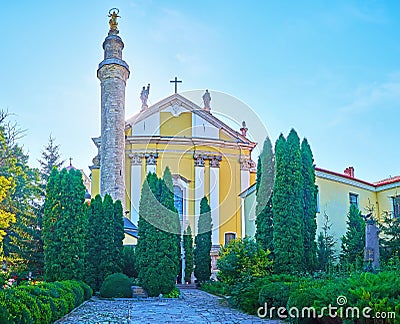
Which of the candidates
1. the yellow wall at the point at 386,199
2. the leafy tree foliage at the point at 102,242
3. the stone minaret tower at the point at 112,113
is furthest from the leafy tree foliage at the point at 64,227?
the yellow wall at the point at 386,199

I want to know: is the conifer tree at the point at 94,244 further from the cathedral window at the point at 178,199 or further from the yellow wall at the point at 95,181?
the cathedral window at the point at 178,199

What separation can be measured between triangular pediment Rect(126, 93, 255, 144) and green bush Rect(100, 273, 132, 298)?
14631 mm

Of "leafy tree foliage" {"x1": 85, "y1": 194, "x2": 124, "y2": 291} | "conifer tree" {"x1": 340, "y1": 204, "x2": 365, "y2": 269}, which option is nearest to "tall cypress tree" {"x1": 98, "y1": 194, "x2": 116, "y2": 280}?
"leafy tree foliage" {"x1": 85, "y1": 194, "x2": 124, "y2": 291}

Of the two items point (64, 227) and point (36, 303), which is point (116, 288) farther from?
point (36, 303)

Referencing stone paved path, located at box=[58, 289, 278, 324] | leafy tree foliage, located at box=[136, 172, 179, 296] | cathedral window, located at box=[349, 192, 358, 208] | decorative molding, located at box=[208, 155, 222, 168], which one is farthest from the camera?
decorative molding, located at box=[208, 155, 222, 168]

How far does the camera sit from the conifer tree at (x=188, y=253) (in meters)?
24.7

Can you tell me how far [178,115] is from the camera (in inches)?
1163

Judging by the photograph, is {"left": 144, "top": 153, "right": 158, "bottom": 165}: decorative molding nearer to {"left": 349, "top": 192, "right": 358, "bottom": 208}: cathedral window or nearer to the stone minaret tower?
the stone minaret tower

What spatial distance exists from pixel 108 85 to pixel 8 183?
23.2 feet

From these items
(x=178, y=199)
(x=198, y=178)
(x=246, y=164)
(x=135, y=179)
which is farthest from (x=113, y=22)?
(x=246, y=164)

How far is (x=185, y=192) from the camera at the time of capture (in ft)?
94.9

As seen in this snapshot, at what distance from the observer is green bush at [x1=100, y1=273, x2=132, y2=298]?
14.5 m

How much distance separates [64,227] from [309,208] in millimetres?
7495

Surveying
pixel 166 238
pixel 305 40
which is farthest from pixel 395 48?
pixel 166 238
